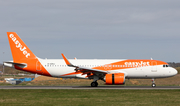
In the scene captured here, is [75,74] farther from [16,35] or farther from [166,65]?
[166,65]

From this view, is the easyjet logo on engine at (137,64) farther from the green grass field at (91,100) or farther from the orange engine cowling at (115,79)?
the green grass field at (91,100)

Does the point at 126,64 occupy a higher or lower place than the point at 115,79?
higher

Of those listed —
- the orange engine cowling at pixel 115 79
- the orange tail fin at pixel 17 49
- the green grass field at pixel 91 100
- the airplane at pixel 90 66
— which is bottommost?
the green grass field at pixel 91 100

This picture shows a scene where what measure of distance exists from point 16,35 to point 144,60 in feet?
59.4

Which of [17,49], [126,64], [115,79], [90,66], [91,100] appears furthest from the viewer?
[17,49]

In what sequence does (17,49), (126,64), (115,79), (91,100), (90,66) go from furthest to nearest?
(17,49)
(90,66)
(126,64)
(115,79)
(91,100)

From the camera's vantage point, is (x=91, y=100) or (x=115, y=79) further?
(x=115, y=79)

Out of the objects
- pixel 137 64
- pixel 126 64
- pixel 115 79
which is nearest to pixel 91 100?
pixel 115 79

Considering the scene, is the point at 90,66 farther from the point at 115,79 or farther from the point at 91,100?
the point at 91,100

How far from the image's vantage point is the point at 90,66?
35812mm

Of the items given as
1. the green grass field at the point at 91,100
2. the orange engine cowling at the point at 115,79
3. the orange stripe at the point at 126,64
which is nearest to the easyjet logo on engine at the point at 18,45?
the orange stripe at the point at 126,64

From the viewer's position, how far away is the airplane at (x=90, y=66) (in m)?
35.2

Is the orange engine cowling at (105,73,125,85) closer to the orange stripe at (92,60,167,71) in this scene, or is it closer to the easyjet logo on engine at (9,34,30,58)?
the orange stripe at (92,60,167,71)

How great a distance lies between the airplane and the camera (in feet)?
116
